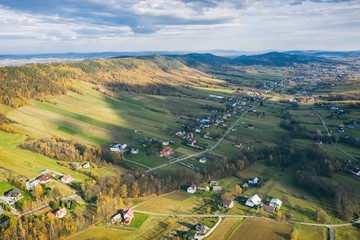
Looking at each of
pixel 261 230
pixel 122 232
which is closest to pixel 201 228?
pixel 261 230

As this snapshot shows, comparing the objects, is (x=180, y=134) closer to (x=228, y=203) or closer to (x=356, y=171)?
(x=228, y=203)

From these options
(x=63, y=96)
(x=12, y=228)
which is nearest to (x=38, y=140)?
(x=12, y=228)

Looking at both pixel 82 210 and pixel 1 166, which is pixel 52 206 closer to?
pixel 82 210

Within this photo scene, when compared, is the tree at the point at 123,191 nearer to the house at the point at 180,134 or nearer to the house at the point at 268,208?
the house at the point at 268,208

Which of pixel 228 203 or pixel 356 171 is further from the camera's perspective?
pixel 356 171

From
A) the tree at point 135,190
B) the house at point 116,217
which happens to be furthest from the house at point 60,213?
the tree at point 135,190
